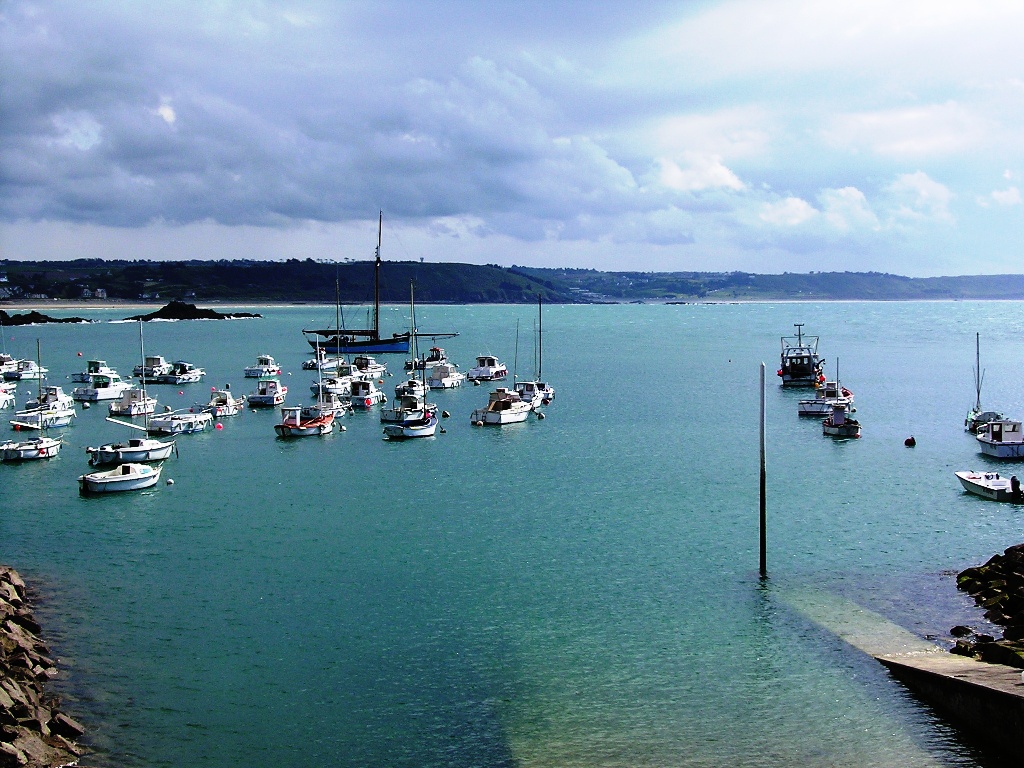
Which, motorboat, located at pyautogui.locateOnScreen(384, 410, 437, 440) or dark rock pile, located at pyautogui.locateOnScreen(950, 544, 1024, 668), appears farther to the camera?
motorboat, located at pyautogui.locateOnScreen(384, 410, 437, 440)

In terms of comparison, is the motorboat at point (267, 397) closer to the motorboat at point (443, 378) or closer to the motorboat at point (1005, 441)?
the motorboat at point (443, 378)

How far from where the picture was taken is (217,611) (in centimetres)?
3372

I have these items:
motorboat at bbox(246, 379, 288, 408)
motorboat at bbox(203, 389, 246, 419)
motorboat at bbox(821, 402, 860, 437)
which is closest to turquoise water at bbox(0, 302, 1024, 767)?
motorboat at bbox(821, 402, 860, 437)

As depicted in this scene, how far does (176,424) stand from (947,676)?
61.1 metres

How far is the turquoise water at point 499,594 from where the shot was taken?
25.0 meters

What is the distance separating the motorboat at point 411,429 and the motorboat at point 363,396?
19851mm

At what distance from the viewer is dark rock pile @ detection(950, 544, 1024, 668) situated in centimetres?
2642

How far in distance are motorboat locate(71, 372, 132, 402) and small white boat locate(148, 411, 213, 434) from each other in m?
23.8

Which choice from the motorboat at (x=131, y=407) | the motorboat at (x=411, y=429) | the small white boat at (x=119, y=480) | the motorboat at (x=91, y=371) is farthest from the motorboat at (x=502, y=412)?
the motorboat at (x=91, y=371)

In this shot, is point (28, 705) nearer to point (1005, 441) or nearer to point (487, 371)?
point (1005, 441)

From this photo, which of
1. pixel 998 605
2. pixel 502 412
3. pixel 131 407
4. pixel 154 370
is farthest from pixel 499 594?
pixel 154 370

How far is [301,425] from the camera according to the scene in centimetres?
7325

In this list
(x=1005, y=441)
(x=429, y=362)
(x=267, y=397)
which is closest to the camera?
(x=1005, y=441)

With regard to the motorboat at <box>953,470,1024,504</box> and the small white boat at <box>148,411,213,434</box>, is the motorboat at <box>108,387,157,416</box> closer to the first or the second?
the small white boat at <box>148,411,213,434</box>
